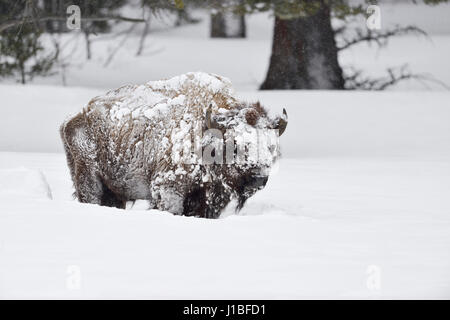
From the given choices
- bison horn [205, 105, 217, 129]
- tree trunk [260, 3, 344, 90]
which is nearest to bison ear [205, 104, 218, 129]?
bison horn [205, 105, 217, 129]

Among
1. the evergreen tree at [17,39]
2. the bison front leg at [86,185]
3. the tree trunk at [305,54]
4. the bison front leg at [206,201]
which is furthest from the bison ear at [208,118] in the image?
the tree trunk at [305,54]

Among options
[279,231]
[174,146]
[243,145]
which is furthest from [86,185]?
[279,231]

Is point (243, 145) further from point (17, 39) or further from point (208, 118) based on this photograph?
point (17, 39)

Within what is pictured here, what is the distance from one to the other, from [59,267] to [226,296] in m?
1.06

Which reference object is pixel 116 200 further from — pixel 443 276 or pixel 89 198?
pixel 443 276

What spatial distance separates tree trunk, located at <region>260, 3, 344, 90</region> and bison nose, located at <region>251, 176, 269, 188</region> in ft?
30.7

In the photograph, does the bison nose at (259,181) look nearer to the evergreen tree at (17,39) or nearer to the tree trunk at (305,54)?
the evergreen tree at (17,39)

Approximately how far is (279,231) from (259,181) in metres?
0.39

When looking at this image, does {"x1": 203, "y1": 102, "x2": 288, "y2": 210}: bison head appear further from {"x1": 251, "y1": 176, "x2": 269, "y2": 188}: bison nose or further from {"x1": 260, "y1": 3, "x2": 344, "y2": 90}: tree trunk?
{"x1": 260, "y1": 3, "x2": 344, "y2": 90}: tree trunk

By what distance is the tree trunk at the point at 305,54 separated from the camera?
1538 cm

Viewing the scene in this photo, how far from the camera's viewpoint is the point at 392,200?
7.85 m

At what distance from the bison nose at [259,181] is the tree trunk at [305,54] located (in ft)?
30.7
